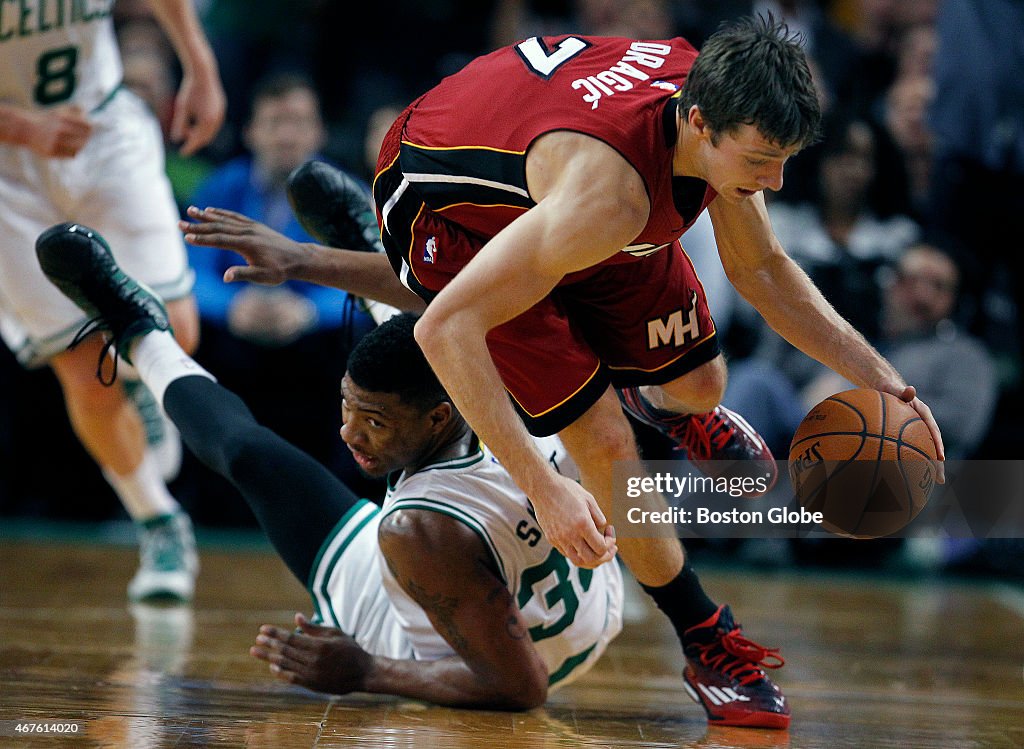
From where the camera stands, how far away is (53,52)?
13.0ft

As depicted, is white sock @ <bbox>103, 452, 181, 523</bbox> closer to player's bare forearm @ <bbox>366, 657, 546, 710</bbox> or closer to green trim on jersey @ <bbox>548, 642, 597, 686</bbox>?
player's bare forearm @ <bbox>366, 657, 546, 710</bbox>

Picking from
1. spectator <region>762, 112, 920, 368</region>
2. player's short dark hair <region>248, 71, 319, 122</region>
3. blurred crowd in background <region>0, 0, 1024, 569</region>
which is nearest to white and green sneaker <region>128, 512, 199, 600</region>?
Result: blurred crowd in background <region>0, 0, 1024, 569</region>

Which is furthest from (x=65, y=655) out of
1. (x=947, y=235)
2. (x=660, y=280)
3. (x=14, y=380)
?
(x=947, y=235)

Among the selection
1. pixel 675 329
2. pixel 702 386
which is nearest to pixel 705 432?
pixel 702 386

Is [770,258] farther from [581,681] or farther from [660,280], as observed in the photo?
[581,681]

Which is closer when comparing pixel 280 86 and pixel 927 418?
pixel 927 418

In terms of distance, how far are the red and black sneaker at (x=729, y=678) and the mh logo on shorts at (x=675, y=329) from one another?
62 cm

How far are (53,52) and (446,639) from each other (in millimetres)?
2328

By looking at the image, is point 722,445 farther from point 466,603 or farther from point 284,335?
point 284,335

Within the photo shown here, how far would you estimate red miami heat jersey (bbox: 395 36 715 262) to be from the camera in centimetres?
243

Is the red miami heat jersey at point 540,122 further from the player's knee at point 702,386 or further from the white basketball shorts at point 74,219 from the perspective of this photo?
the white basketball shorts at point 74,219

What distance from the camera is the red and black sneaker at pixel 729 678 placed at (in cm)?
280

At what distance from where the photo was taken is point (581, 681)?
3307 mm

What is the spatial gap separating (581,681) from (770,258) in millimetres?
1183
